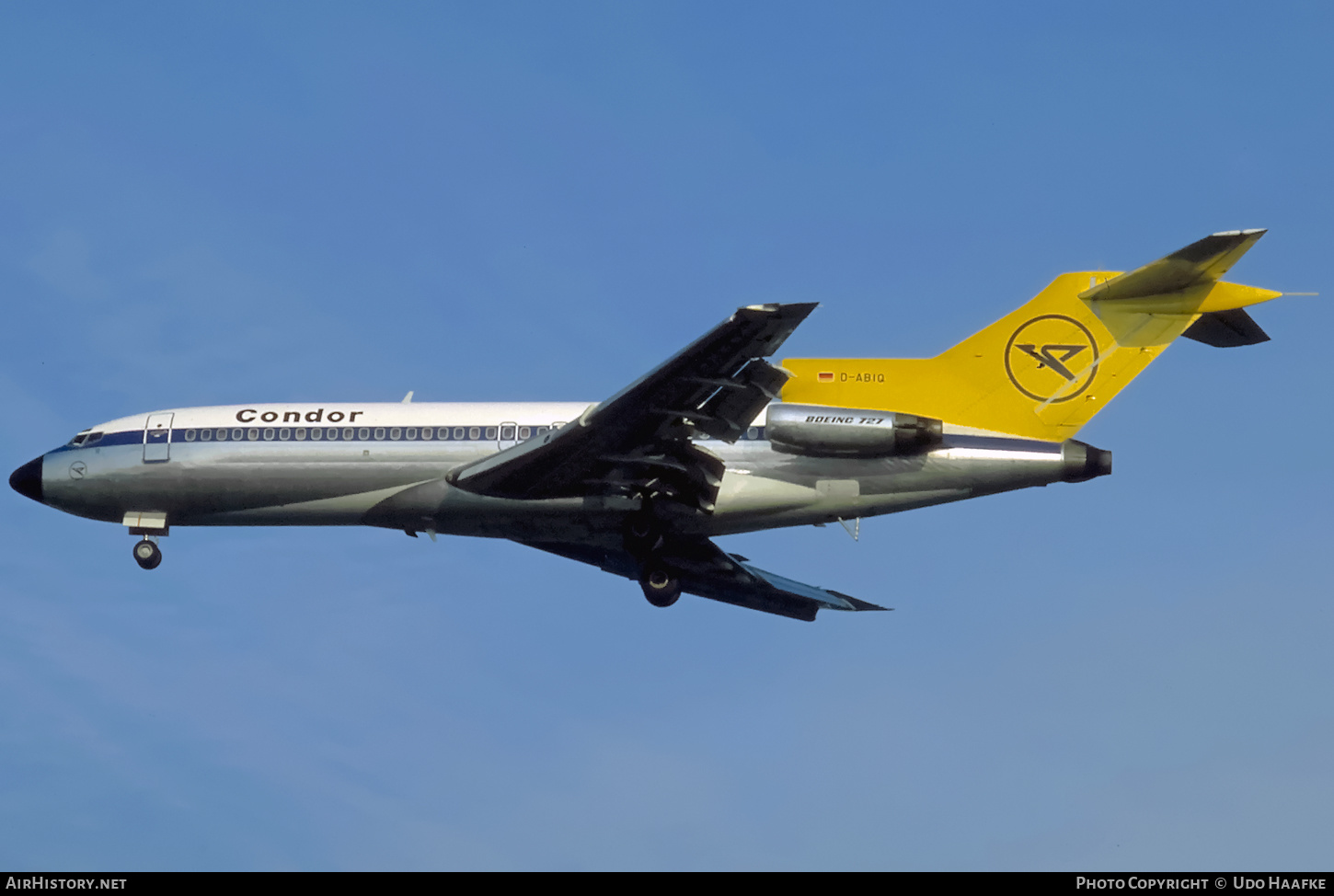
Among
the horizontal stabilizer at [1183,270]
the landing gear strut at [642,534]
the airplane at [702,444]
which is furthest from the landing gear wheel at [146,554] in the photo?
the horizontal stabilizer at [1183,270]

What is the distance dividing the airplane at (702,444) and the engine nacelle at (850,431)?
0.04 metres

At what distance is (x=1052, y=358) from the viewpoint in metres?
28.1

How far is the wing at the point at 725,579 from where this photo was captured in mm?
31844

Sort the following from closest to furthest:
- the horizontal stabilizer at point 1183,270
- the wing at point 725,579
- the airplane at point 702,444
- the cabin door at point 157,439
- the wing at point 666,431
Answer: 1. the wing at point 666,431
2. the horizontal stabilizer at point 1183,270
3. the airplane at point 702,444
4. the cabin door at point 157,439
5. the wing at point 725,579

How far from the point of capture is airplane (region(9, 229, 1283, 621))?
87.2 ft

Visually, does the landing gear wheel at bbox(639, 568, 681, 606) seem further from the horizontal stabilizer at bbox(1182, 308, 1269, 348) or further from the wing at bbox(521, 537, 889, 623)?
the horizontal stabilizer at bbox(1182, 308, 1269, 348)

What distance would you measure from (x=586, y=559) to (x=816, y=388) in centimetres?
752

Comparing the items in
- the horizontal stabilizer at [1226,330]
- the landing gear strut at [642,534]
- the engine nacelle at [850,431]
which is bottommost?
the landing gear strut at [642,534]

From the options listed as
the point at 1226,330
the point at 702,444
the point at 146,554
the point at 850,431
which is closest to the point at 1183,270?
→ the point at 1226,330

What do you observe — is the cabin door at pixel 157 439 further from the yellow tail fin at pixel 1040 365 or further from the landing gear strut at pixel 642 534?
the yellow tail fin at pixel 1040 365

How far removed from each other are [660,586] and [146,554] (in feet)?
34.9

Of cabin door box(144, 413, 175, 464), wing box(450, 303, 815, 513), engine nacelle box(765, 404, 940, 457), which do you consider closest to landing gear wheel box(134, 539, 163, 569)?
cabin door box(144, 413, 175, 464)

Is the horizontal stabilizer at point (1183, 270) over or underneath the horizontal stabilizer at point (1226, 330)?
over
